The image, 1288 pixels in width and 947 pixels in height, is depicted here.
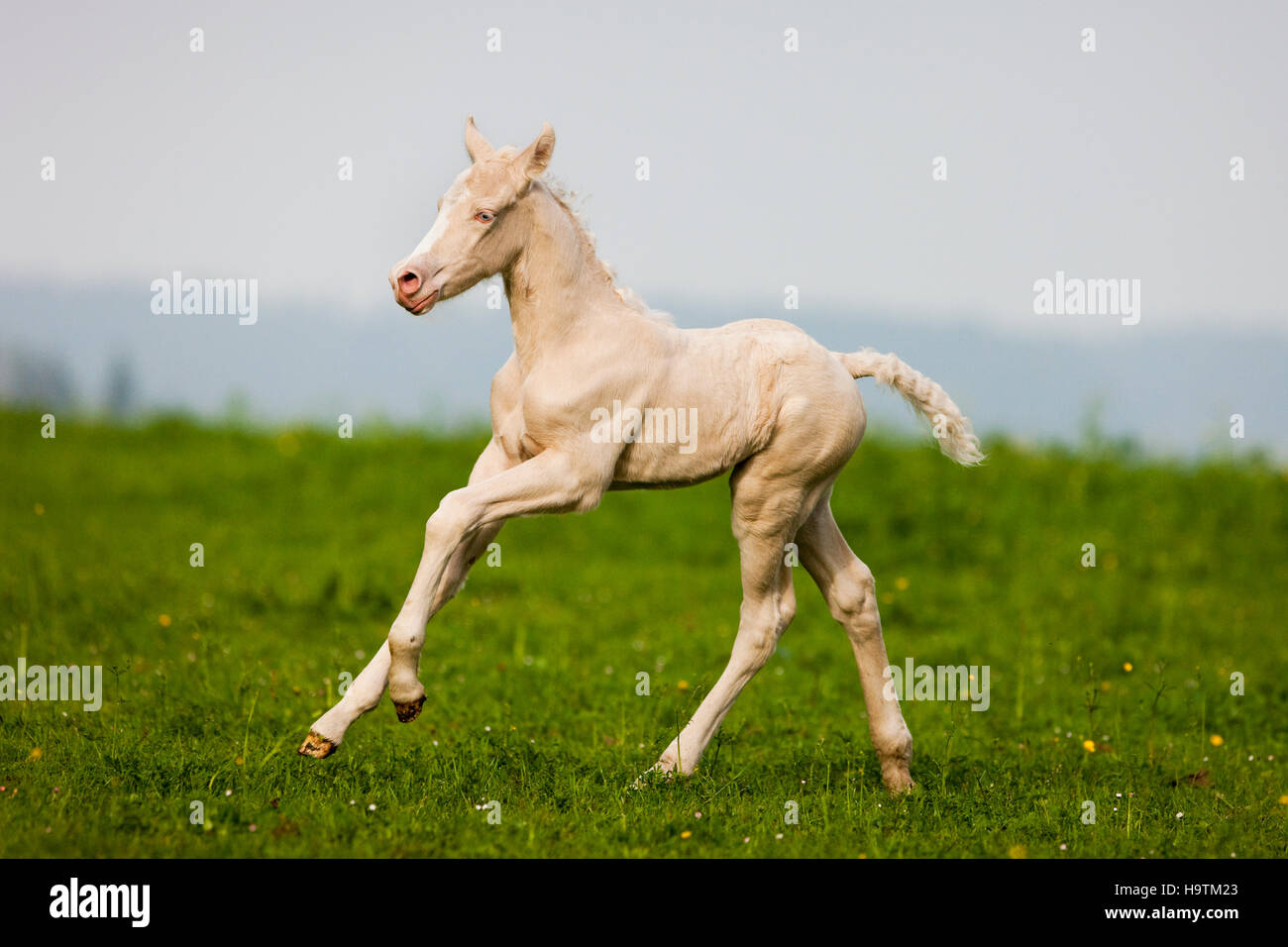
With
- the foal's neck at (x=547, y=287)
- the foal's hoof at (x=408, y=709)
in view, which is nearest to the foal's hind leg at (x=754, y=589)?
the foal's neck at (x=547, y=287)

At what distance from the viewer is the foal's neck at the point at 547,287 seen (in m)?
6.24

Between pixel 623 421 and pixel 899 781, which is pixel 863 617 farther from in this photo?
pixel 623 421

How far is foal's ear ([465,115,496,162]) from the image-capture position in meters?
6.12

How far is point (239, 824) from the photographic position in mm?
5691

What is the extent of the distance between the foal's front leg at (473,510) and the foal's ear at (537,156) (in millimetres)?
1227

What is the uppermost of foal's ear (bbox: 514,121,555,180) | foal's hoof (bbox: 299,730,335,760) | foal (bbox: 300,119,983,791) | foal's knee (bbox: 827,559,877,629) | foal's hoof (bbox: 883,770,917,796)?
foal's ear (bbox: 514,121,555,180)

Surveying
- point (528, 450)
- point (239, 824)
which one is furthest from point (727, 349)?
point (239, 824)

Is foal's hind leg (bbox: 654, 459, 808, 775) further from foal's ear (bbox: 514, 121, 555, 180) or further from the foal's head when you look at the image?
foal's ear (bbox: 514, 121, 555, 180)

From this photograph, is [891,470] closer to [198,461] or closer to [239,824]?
[198,461]

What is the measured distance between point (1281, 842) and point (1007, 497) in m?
8.85

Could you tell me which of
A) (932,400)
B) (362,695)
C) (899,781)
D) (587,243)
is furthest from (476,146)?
(899,781)

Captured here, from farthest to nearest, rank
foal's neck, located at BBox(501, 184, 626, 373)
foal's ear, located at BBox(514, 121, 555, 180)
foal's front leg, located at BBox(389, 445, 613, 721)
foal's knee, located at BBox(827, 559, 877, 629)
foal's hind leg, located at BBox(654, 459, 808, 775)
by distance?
foal's knee, located at BBox(827, 559, 877, 629), foal's hind leg, located at BBox(654, 459, 808, 775), foal's neck, located at BBox(501, 184, 626, 373), foal's ear, located at BBox(514, 121, 555, 180), foal's front leg, located at BBox(389, 445, 613, 721)

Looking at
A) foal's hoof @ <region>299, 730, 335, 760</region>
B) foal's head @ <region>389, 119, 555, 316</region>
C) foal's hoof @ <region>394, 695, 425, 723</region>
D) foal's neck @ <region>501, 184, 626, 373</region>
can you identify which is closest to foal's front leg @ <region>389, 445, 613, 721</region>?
foal's hoof @ <region>394, 695, 425, 723</region>

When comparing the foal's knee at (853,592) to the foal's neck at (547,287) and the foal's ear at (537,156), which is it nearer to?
the foal's neck at (547,287)
